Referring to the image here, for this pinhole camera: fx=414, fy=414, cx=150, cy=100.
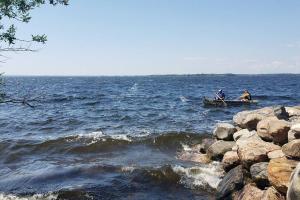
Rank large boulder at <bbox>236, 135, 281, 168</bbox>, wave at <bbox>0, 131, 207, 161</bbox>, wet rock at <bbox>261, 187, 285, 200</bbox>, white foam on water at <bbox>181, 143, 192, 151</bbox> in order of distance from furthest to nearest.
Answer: wave at <bbox>0, 131, 207, 161</bbox> → white foam on water at <bbox>181, 143, 192, 151</bbox> → large boulder at <bbox>236, 135, 281, 168</bbox> → wet rock at <bbox>261, 187, 285, 200</bbox>

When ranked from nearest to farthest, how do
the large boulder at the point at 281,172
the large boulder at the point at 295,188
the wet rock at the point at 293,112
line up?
1. the large boulder at the point at 295,188
2. the large boulder at the point at 281,172
3. the wet rock at the point at 293,112

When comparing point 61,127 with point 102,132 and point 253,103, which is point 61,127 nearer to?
point 102,132

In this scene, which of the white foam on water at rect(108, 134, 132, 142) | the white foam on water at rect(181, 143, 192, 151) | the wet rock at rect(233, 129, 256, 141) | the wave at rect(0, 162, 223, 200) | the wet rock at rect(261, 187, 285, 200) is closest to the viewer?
the wet rock at rect(261, 187, 285, 200)

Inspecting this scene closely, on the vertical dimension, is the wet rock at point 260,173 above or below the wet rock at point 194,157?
above

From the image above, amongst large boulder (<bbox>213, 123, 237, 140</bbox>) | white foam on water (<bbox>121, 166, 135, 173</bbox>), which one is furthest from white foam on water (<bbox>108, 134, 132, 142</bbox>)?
large boulder (<bbox>213, 123, 237, 140</bbox>)

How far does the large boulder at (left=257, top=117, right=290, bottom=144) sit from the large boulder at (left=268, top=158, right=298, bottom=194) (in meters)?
1.58

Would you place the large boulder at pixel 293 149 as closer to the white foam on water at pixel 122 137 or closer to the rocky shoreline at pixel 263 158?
the rocky shoreline at pixel 263 158

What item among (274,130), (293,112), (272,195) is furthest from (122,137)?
(272,195)

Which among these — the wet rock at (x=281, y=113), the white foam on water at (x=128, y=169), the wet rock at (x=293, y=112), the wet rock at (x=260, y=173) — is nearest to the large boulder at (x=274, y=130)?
the wet rock at (x=260, y=173)

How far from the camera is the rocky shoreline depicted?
10.3 metres

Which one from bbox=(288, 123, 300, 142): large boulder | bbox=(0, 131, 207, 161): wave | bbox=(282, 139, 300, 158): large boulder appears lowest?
bbox=(0, 131, 207, 161): wave

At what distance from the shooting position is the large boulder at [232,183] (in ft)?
40.4

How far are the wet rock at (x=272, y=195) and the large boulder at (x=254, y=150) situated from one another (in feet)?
5.40

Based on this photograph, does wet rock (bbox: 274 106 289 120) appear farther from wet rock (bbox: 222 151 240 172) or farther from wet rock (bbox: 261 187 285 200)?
wet rock (bbox: 261 187 285 200)
